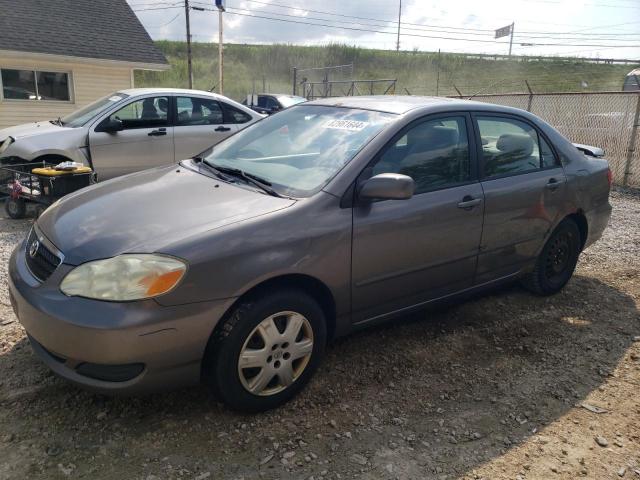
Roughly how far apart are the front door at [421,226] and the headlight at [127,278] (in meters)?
1.06

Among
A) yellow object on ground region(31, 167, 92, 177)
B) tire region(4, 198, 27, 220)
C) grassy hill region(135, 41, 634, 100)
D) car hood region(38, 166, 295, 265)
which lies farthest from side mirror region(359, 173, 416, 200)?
grassy hill region(135, 41, 634, 100)

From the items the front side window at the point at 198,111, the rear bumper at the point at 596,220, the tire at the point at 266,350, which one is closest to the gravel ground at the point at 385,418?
the tire at the point at 266,350

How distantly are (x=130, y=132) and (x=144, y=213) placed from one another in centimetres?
525

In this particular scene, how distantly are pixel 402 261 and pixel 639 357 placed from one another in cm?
192

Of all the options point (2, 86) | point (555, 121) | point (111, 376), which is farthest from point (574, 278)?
point (2, 86)

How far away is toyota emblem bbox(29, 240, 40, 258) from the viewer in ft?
9.34

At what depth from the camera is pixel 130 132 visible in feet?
24.7

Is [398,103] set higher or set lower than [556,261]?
higher

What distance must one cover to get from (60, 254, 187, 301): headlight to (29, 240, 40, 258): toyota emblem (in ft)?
1.74

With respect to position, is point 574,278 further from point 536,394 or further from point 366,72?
point 366,72

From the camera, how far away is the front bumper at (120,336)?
2332mm

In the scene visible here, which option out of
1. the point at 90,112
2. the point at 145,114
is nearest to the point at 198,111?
the point at 145,114

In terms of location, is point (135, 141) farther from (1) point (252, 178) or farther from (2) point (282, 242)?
(2) point (282, 242)

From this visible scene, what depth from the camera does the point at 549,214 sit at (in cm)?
418
